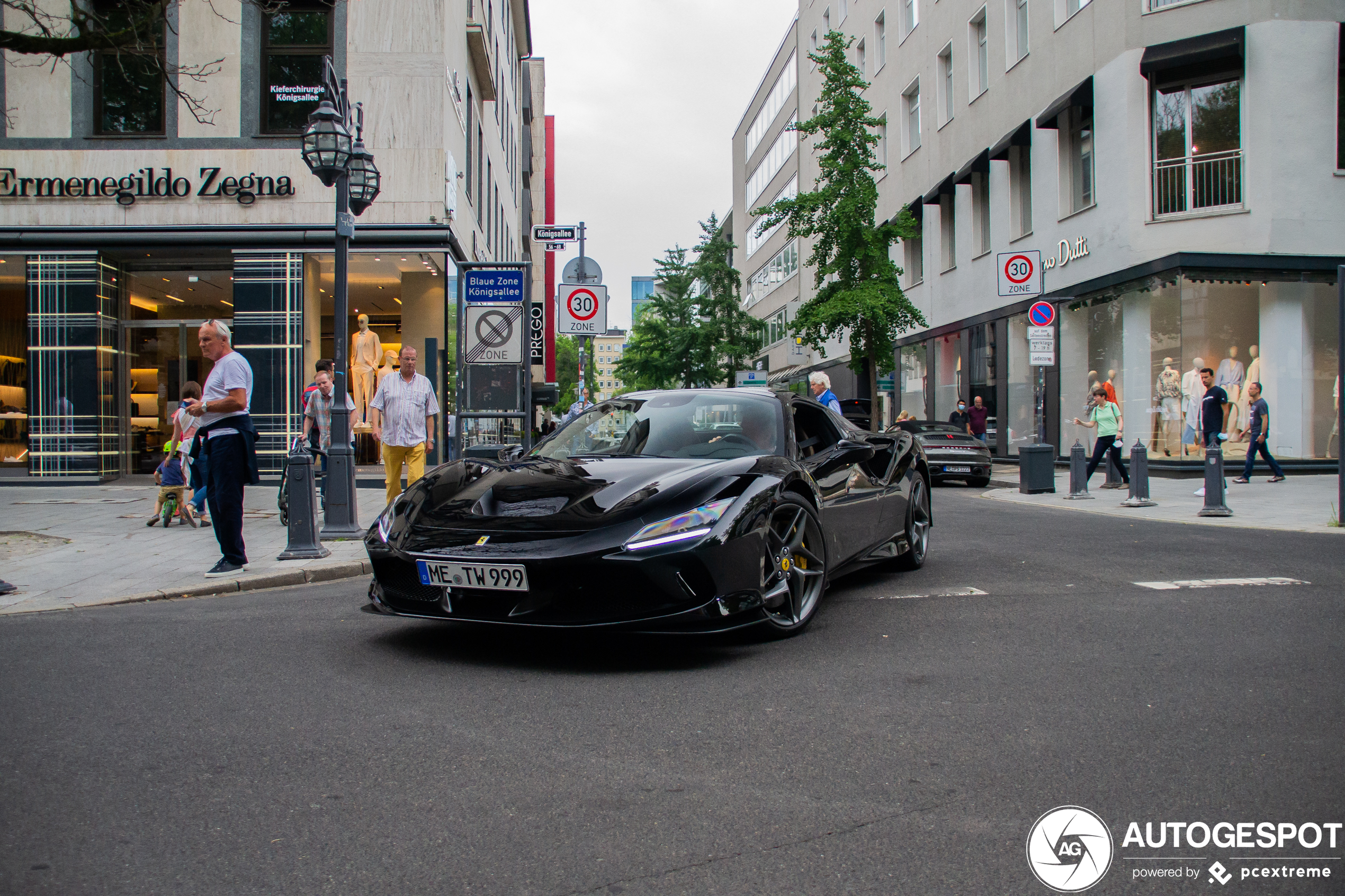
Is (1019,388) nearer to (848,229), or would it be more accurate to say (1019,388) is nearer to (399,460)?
(848,229)

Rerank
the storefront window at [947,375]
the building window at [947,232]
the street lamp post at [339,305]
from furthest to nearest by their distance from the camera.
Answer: the building window at [947,232]
the storefront window at [947,375]
the street lamp post at [339,305]

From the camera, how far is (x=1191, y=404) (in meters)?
18.7

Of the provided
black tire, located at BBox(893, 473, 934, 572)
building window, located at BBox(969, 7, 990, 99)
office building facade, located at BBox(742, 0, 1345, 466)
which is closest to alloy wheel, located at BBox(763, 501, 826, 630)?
black tire, located at BBox(893, 473, 934, 572)

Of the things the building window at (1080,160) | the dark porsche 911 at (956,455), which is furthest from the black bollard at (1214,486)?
the building window at (1080,160)

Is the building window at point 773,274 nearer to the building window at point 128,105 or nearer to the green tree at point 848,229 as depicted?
the green tree at point 848,229

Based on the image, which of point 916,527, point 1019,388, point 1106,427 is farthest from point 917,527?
point 1019,388

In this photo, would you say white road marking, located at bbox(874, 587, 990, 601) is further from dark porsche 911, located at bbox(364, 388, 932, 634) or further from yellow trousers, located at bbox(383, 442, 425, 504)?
yellow trousers, located at bbox(383, 442, 425, 504)

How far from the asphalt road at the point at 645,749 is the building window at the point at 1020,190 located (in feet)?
70.1

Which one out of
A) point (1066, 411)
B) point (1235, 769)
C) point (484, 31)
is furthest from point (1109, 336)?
point (1235, 769)

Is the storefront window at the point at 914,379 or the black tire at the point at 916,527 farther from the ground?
the storefront window at the point at 914,379

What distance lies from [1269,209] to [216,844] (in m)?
20.3

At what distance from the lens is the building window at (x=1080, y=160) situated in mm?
21734

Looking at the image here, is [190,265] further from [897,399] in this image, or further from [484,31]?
[897,399]

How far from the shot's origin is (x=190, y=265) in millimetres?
17906
